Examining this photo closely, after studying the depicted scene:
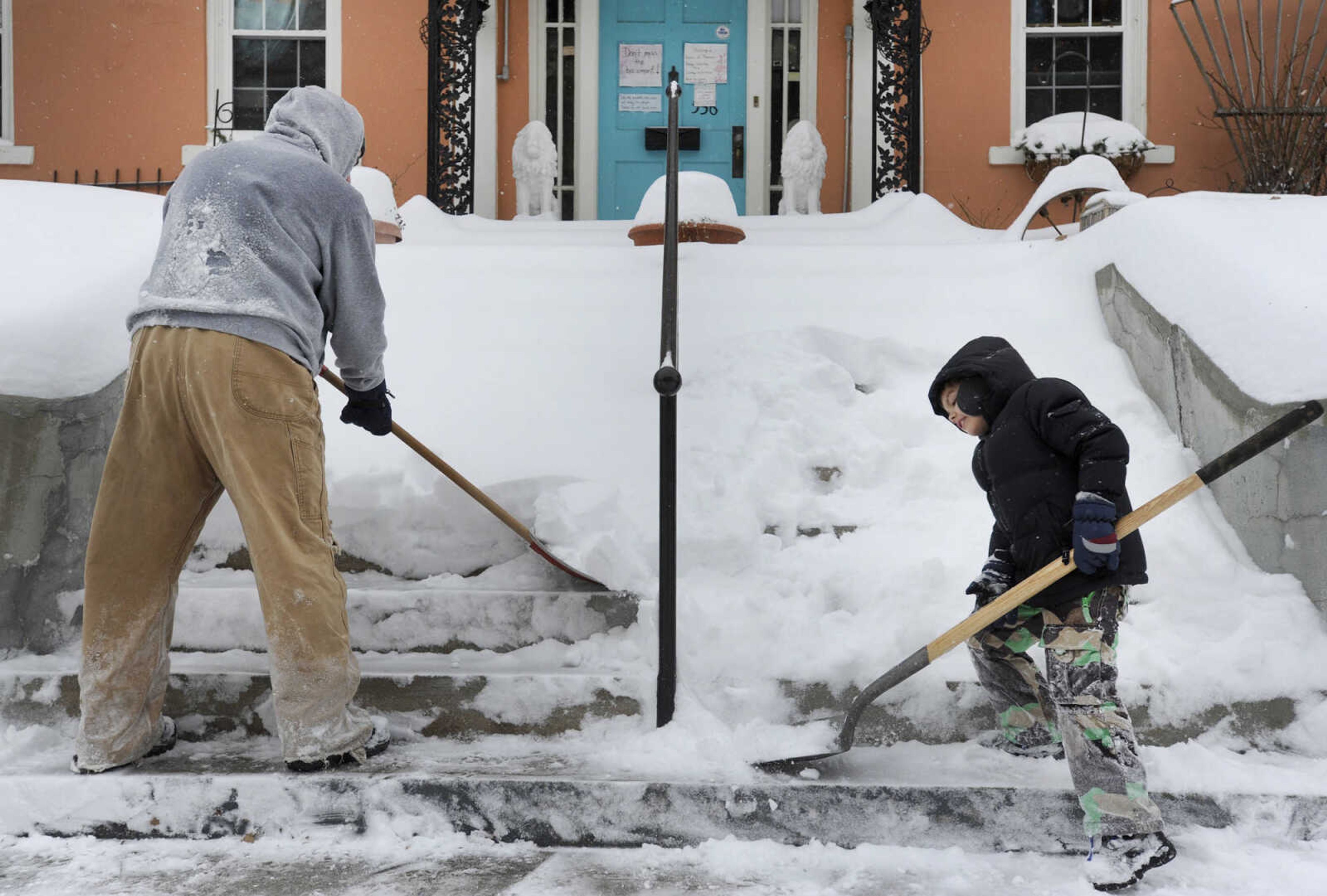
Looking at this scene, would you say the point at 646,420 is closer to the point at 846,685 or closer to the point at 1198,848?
the point at 846,685

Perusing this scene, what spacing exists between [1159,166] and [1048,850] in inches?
309

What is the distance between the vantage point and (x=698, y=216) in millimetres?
5785

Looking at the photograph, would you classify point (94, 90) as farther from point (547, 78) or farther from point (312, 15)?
point (547, 78)

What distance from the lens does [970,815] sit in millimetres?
2248

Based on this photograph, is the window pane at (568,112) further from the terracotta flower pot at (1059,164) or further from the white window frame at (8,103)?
the white window frame at (8,103)

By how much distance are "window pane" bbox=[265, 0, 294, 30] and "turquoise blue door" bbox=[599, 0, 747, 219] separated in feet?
9.11

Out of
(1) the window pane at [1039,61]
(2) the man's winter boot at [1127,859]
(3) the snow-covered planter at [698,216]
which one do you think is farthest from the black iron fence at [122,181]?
(2) the man's winter boot at [1127,859]

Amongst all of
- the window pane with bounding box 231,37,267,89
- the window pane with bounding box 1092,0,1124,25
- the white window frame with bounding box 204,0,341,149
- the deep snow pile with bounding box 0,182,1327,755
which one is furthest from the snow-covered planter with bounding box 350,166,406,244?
the window pane with bounding box 1092,0,1124,25

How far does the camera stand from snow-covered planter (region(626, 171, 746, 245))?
18.8 ft

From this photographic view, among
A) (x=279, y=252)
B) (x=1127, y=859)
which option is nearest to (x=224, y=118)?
(x=279, y=252)

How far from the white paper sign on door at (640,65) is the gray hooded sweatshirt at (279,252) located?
6876 mm

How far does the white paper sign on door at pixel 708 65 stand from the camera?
903 centimetres

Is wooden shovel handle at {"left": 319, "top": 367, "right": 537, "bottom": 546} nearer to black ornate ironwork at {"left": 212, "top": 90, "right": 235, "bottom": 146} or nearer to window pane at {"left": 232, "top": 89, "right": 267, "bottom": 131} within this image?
black ornate ironwork at {"left": 212, "top": 90, "right": 235, "bottom": 146}

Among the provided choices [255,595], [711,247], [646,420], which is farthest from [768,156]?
[255,595]
